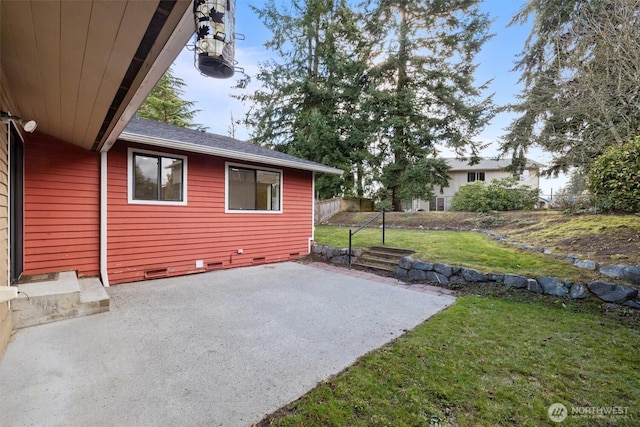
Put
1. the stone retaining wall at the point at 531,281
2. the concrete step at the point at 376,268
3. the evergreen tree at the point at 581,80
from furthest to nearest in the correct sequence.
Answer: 1. the evergreen tree at the point at 581,80
2. the concrete step at the point at 376,268
3. the stone retaining wall at the point at 531,281

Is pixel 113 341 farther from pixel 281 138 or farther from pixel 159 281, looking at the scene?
pixel 281 138

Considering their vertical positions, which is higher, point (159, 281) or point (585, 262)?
point (585, 262)

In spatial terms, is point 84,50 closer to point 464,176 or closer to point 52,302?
point 52,302

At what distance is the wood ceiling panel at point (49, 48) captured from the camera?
143 cm

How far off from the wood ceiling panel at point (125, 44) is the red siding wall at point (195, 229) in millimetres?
2840

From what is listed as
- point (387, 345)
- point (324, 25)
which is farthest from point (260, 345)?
point (324, 25)

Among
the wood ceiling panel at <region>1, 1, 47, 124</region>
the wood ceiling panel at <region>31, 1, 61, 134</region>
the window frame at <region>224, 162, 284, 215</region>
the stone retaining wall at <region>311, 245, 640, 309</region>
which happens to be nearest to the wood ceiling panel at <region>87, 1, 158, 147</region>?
the wood ceiling panel at <region>31, 1, 61, 134</region>

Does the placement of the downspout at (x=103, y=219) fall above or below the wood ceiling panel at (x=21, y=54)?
below

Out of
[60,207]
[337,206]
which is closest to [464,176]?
[337,206]

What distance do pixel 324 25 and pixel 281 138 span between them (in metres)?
6.53

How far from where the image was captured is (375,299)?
4223 millimetres

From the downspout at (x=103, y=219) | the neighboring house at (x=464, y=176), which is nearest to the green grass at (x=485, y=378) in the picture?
the downspout at (x=103, y=219)

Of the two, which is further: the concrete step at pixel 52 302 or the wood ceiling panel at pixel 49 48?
the concrete step at pixel 52 302

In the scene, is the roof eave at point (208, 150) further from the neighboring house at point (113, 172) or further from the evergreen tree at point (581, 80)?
the evergreen tree at point (581, 80)
